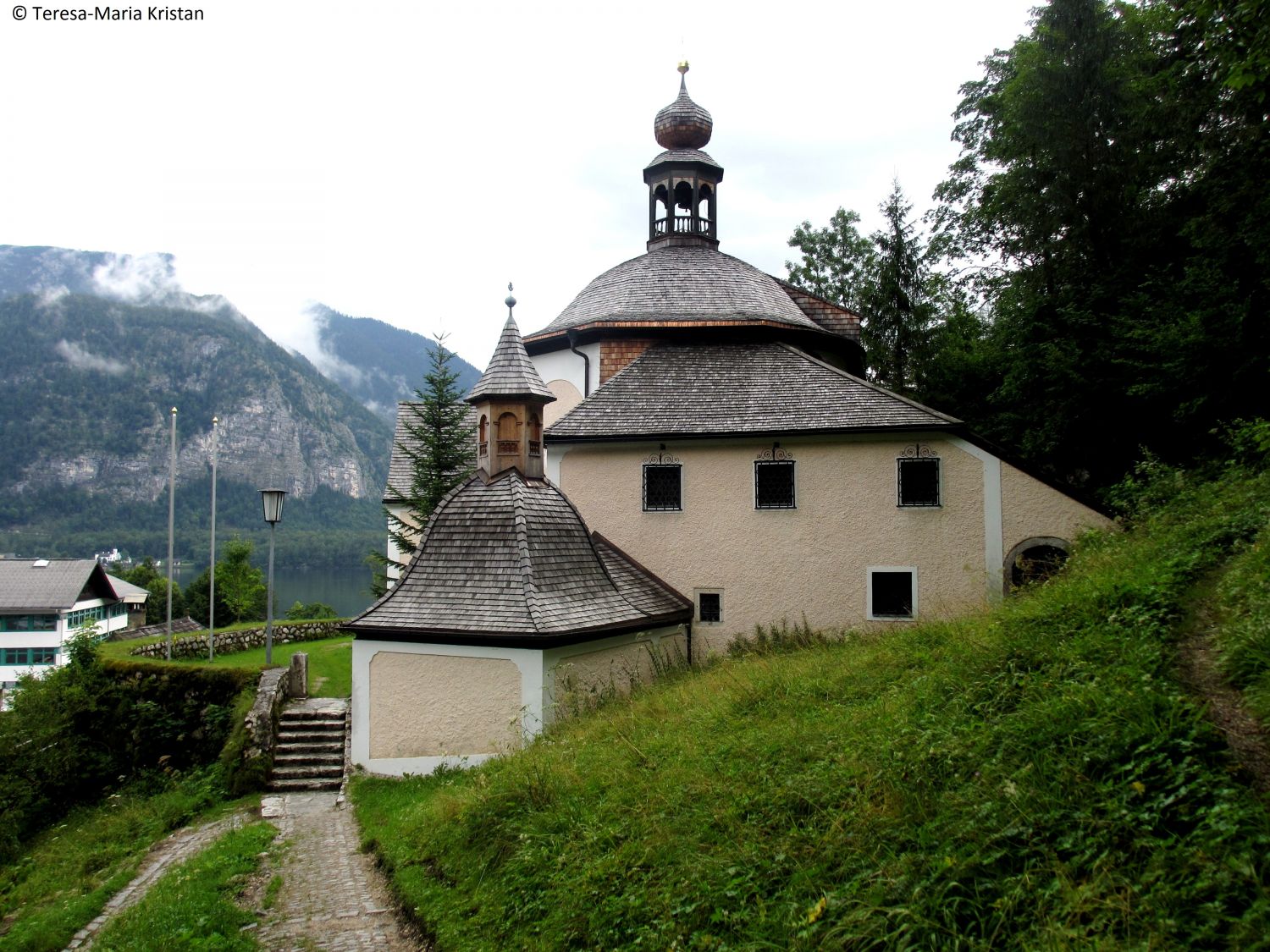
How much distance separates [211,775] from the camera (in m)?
14.2

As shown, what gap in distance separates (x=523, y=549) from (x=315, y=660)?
12035mm

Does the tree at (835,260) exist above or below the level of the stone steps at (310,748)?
above

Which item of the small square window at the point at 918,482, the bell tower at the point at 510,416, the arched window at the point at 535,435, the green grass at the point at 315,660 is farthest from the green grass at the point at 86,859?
the small square window at the point at 918,482

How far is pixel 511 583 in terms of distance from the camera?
12.3 m

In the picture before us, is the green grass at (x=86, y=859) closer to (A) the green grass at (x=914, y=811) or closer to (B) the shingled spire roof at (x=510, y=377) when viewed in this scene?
(A) the green grass at (x=914, y=811)

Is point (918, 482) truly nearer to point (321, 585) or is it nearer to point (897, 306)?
point (897, 306)

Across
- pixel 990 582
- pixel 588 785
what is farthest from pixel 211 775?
pixel 990 582

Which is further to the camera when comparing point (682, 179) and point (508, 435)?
point (682, 179)

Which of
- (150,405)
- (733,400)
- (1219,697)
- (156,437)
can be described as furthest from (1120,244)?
(150,405)

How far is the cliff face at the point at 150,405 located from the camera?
132125mm

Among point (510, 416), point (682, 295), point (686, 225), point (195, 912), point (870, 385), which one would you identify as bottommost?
point (195, 912)

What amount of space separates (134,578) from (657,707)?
208 feet

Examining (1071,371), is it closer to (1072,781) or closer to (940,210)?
(940,210)

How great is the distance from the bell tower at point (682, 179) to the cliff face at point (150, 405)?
12885 cm
